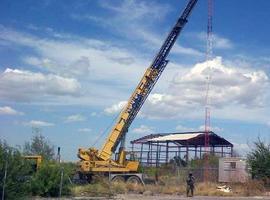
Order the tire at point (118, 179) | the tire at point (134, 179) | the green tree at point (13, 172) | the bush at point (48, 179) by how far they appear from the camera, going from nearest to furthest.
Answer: the green tree at point (13, 172) < the bush at point (48, 179) < the tire at point (118, 179) < the tire at point (134, 179)

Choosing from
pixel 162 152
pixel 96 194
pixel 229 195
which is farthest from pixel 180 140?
pixel 96 194

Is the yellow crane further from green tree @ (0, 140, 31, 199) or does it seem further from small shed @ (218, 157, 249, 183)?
green tree @ (0, 140, 31, 199)

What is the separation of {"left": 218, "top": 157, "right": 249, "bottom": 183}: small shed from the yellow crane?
941 centimetres

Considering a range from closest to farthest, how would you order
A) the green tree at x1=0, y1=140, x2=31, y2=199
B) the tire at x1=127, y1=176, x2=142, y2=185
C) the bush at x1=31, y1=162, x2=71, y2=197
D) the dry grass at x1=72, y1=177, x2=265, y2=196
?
the green tree at x1=0, y1=140, x2=31, y2=199 < the bush at x1=31, y1=162, x2=71, y2=197 < the dry grass at x1=72, y1=177, x2=265, y2=196 < the tire at x1=127, y1=176, x2=142, y2=185

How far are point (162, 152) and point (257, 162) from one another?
58.1 feet

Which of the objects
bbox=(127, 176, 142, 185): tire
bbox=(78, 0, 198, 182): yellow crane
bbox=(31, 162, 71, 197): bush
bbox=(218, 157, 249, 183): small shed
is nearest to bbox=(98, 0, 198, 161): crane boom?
bbox=(78, 0, 198, 182): yellow crane

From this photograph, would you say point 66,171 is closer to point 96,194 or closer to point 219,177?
point 96,194

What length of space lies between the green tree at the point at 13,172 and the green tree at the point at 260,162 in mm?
25424

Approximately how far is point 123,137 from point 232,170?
36.6 feet

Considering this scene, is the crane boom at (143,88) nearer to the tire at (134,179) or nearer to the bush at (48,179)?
the tire at (134,179)

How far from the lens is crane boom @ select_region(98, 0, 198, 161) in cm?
4625

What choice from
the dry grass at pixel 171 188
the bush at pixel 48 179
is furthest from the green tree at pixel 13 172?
the dry grass at pixel 171 188

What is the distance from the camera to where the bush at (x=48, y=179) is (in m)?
31.9

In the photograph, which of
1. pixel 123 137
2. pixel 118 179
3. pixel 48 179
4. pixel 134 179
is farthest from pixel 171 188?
pixel 48 179
